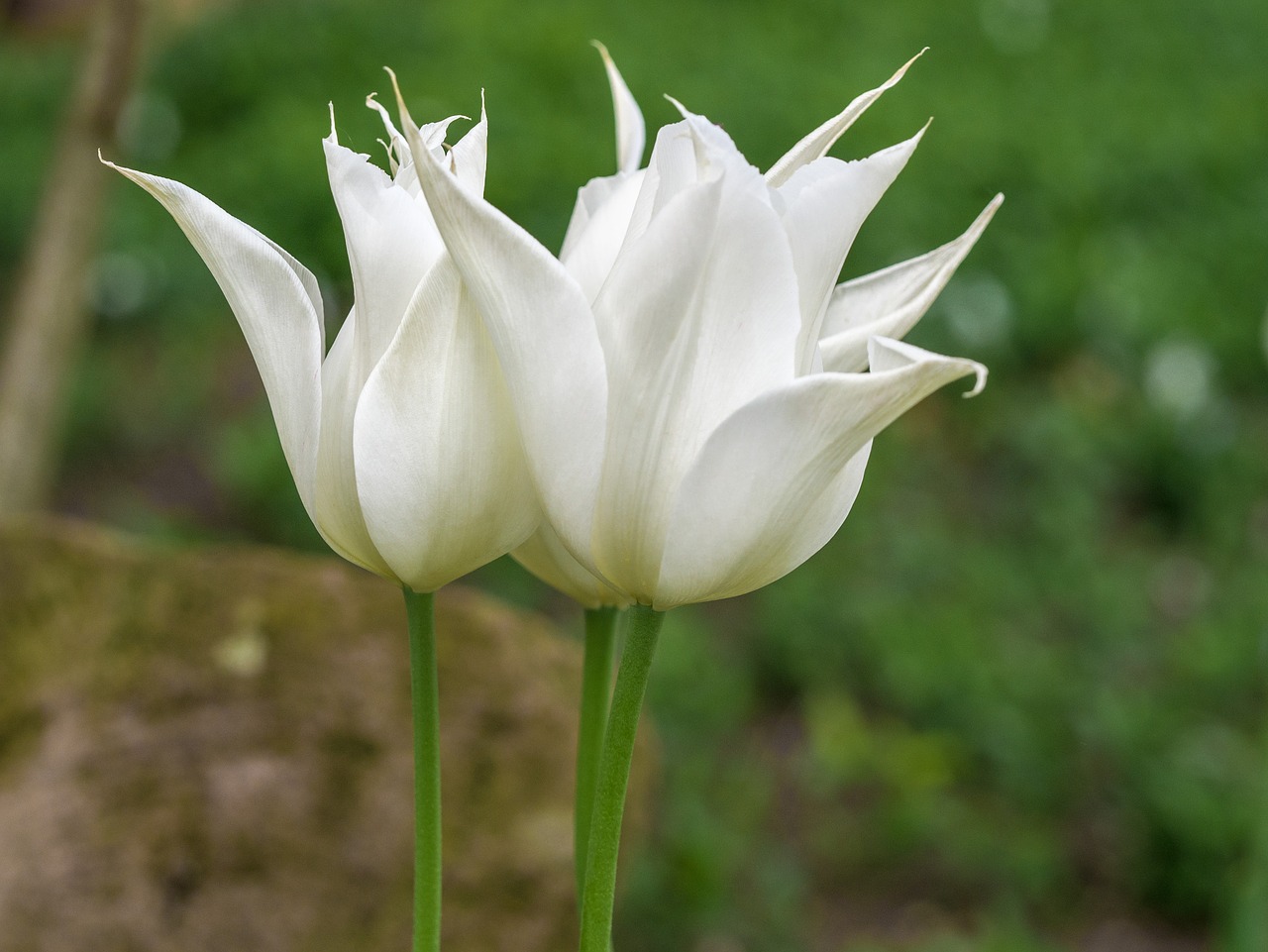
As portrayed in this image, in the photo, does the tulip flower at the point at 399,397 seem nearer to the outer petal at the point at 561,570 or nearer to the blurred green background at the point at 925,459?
the outer petal at the point at 561,570

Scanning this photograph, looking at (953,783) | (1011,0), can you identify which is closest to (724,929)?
(953,783)

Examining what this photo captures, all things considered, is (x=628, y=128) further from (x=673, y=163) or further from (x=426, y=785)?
(x=426, y=785)

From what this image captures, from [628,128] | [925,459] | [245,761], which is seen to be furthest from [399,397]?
[925,459]

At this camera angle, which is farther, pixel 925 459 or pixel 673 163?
pixel 925 459

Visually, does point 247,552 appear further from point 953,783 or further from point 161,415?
point 161,415

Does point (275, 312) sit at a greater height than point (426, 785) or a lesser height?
greater

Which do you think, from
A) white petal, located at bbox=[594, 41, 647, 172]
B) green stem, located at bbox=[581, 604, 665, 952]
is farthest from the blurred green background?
green stem, located at bbox=[581, 604, 665, 952]

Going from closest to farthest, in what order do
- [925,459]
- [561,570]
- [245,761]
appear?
[561,570] < [245,761] < [925,459]
